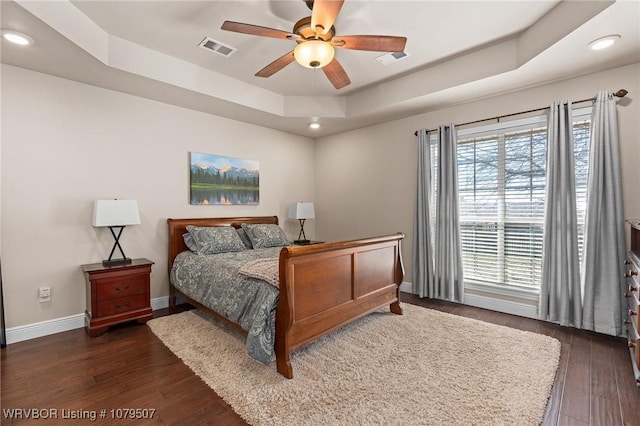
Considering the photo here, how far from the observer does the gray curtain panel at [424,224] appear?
13.3 feet

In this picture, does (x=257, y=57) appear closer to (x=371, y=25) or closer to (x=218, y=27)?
(x=218, y=27)

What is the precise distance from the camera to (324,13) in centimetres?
191

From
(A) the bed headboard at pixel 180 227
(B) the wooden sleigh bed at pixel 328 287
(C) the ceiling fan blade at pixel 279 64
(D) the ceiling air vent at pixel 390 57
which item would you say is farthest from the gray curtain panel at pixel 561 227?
(A) the bed headboard at pixel 180 227

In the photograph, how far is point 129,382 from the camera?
2135 millimetres

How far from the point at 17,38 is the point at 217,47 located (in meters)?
1.52

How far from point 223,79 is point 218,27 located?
0.99 m

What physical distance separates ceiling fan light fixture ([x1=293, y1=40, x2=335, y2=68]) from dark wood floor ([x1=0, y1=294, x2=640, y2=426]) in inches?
96.1

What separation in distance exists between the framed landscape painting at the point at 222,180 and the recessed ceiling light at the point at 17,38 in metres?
1.82

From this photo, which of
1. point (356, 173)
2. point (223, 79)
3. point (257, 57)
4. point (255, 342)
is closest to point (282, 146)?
point (356, 173)

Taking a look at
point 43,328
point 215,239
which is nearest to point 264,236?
point 215,239

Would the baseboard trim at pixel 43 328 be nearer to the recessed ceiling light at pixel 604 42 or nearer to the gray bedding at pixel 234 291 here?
the gray bedding at pixel 234 291

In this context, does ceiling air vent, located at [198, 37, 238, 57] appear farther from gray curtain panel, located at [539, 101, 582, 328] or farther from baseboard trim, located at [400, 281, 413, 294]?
baseboard trim, located at [400, 281, 413, 294]

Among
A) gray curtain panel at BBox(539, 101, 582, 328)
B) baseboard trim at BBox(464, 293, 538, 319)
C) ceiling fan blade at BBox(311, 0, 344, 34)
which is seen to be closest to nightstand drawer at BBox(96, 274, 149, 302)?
ceiling fan blade at BBox(311, 0, 344, 34)

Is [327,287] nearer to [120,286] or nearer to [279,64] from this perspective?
[279,64]
